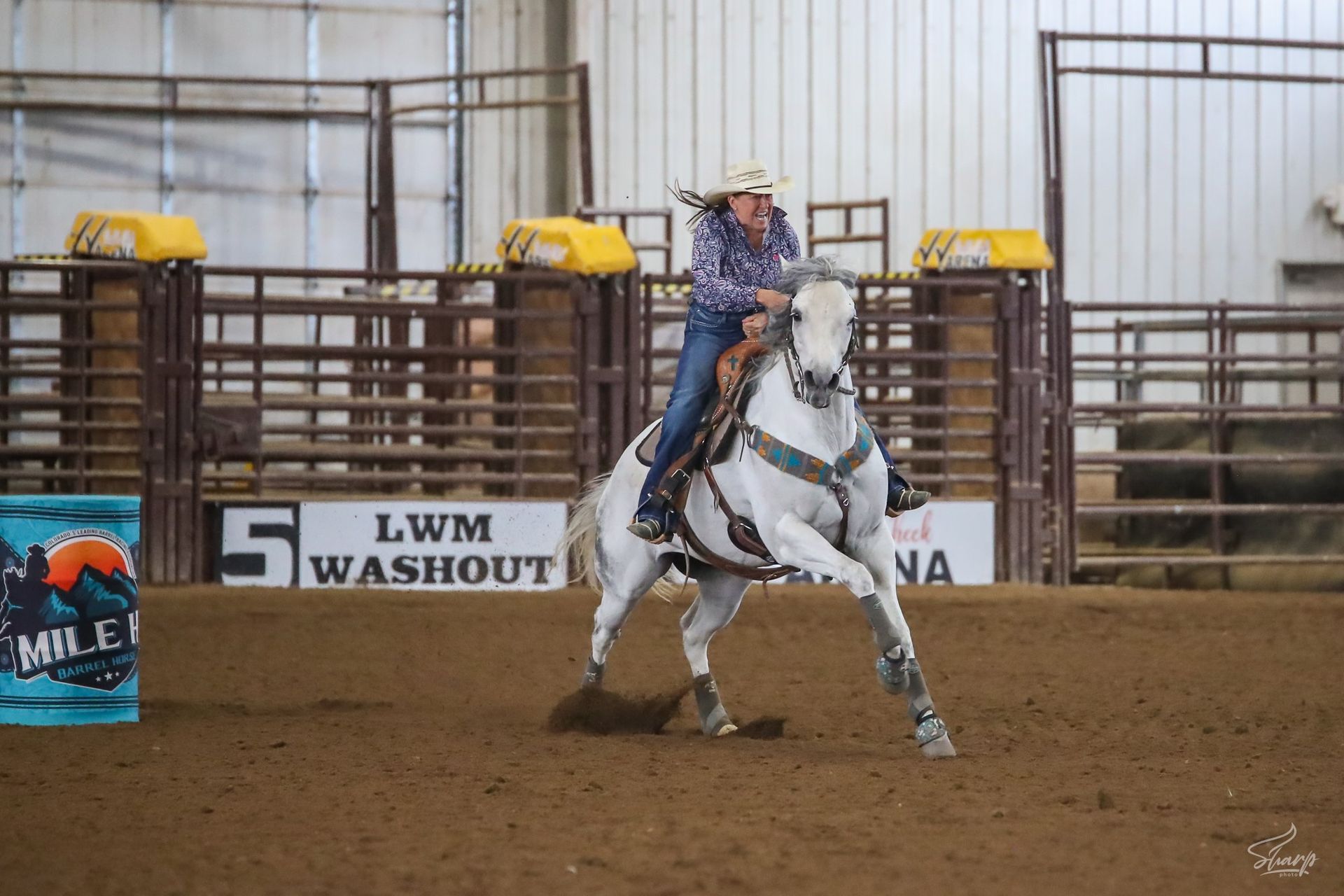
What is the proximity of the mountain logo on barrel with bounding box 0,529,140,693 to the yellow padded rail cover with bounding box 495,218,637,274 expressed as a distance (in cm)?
518

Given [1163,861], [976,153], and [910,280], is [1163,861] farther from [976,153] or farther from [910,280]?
[976,153]

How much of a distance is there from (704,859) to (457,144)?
14912mm

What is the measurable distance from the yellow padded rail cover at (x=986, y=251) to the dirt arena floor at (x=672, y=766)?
2.98 meters

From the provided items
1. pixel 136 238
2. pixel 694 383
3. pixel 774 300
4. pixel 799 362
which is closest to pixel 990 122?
pixel 136 238

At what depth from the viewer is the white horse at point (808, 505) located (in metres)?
5.05

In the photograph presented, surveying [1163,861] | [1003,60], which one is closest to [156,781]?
[1163,861]

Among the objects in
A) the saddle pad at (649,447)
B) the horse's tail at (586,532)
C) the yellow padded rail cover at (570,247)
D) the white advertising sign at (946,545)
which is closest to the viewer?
the saddle pad at (649,447)

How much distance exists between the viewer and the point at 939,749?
5.06m

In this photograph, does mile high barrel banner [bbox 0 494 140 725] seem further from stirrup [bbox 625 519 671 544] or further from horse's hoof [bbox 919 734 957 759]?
horse's hoof [bbox 919 734 957 759]

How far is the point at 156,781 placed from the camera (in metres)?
4.67

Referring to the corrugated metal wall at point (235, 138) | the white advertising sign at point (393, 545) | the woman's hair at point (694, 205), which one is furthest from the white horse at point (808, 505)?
the corrugated metal wall at point (235, 138)

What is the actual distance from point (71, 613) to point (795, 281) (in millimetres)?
2772

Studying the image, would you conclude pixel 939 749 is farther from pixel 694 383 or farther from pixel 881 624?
pixel 694 383

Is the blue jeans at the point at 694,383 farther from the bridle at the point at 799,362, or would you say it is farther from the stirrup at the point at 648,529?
the bridle at the point at 799,362
